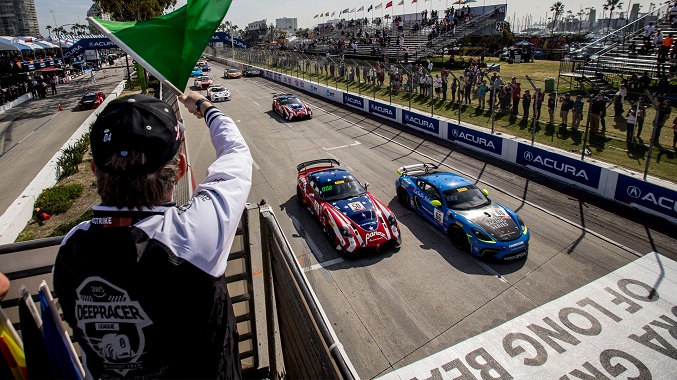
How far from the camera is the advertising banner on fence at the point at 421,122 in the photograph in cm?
1989

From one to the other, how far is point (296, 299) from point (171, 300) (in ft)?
2.47

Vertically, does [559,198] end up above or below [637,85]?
below

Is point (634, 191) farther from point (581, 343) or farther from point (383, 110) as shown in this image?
point (383, 110)

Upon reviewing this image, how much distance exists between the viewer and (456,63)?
4222cm

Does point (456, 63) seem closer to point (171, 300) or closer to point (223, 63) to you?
point (171, 300)

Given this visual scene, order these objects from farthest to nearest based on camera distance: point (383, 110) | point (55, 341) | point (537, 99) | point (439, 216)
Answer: point (383, 110) < point (537, 99) < point (439, 216) < point (55, 341)

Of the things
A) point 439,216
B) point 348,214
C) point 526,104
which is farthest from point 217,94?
point 439,216

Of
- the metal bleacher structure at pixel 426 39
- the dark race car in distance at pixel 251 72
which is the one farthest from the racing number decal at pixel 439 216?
the dark race car in distance at pixel 251 72

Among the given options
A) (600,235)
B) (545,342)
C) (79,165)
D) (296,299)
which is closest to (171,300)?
(296,299)

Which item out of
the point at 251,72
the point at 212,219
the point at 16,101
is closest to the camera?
the point at 212,219

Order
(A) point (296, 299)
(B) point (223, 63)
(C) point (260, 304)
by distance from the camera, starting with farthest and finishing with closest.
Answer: (B) point (223, 63) < (C) point (260, 304) < (A) point (296, 299)

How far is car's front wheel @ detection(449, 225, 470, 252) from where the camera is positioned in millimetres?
9539

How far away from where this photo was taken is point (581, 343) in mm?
6836

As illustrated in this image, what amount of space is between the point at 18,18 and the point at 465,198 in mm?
212036
